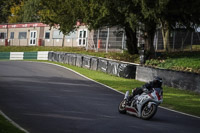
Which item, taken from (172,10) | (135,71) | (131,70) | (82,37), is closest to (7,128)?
→ (135,71)

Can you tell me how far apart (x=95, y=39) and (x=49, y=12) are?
9083mm

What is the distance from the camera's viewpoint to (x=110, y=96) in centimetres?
1872

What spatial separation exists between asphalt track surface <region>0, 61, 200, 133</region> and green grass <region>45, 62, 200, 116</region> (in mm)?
1697

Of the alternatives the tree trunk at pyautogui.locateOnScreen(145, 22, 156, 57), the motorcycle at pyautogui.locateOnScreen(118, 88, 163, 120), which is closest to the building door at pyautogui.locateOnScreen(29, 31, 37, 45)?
the tree trunk at pyautogui.locateOnScreen(145, 22, 156, 57)

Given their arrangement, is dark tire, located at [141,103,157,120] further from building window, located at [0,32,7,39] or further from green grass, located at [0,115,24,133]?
building window, located at [0,32,7,39]

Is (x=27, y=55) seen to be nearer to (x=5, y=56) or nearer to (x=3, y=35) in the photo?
(x=5, y=56)

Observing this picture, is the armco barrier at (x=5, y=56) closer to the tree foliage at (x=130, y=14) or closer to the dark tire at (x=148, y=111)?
the tree foliage at (x=130, y=14)

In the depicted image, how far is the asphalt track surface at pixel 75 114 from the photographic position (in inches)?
429

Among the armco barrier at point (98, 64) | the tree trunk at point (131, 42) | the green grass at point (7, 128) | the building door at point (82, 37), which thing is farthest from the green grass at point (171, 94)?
the building door at point (82, 37)

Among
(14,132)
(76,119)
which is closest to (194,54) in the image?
(76,119)

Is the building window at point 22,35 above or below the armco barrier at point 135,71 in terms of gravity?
above

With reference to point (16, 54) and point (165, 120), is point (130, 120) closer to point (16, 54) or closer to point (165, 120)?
point (165, 120)

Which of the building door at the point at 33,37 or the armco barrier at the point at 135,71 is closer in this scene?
the armco barrier at the point at 135,71

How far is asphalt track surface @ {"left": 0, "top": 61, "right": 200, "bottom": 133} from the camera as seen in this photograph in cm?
1091
